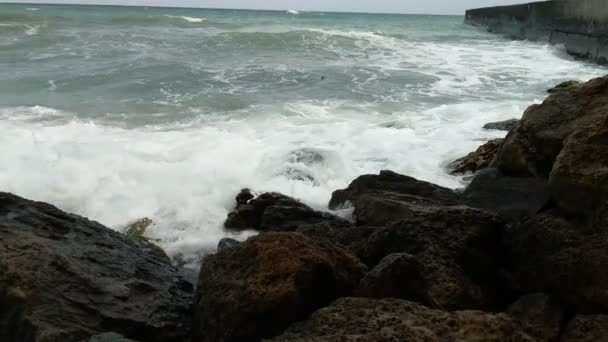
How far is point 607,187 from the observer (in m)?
3.10

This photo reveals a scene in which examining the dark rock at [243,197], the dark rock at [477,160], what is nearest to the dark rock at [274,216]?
the dark rock at [243,197]

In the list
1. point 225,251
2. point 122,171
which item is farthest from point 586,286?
point 122,171

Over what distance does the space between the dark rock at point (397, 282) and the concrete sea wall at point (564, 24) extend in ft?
62.5

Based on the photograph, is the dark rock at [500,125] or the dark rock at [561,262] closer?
the dark rock at [561,262]

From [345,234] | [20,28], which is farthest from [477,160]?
[20,28]

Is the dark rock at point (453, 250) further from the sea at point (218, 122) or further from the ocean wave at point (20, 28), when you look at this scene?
the ocean wave at point (20, 28)

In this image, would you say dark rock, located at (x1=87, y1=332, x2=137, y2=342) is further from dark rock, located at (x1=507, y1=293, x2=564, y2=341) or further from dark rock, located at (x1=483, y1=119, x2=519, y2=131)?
dark rock, located at (x1=483, y1=119, x2=519, y2=131)

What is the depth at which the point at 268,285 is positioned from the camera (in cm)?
278

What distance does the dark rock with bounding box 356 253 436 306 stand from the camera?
9.41ft

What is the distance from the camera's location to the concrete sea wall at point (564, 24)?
66.3 ft

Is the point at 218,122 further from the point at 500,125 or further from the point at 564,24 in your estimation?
the point at 564,24

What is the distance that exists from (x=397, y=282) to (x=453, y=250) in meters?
0.56

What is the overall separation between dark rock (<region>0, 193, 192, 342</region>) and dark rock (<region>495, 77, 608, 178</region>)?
275cm

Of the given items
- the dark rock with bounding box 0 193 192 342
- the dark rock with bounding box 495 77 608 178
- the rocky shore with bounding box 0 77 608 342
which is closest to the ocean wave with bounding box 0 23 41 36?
the dark rock with bounding box 0 193 192 342
